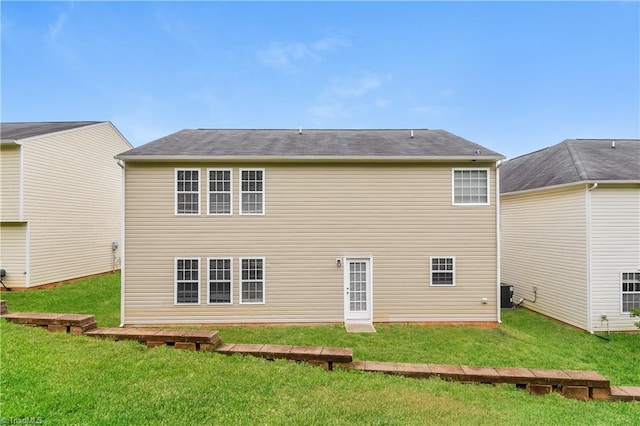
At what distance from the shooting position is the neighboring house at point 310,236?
9578 mm

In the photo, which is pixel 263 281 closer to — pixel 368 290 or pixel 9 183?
pixel 368 290

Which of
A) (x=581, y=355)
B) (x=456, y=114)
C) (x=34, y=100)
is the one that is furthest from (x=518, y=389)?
(x=34, y=100)

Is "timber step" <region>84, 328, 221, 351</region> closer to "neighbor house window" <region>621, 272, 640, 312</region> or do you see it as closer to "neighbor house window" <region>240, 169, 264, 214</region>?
"neighbor house window" <region>240, 169, 264, 214</region>

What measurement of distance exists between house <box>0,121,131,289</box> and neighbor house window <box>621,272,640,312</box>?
21.4m

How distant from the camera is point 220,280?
31.6 ft

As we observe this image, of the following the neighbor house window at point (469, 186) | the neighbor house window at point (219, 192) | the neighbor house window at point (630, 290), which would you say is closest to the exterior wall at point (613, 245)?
the neighbor house window at point (630, 290)

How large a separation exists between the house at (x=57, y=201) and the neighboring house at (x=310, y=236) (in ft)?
22.4

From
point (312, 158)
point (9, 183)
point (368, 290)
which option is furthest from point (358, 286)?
point (9, 183)

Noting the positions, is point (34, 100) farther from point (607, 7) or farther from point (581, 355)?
point (607, 7)

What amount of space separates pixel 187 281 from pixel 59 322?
140 inches

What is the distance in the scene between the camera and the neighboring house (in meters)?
9.58

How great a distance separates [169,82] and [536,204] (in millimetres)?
22411

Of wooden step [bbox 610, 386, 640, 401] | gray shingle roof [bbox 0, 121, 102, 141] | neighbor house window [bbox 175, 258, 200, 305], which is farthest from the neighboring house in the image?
gray shingle roof [bbox 0, 121, 102, 141]

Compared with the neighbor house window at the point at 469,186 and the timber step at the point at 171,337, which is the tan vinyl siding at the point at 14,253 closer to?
Answer: the timber step at the point at 171,337
